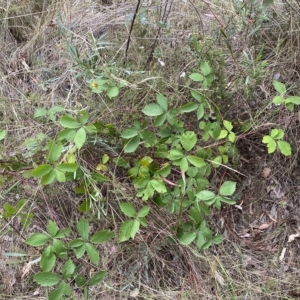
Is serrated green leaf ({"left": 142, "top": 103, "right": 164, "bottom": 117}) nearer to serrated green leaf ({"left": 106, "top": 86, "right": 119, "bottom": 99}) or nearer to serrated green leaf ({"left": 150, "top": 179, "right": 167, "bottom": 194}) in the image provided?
serrated green leaf ({"left": 106, "top": 86, "right": 119, "bottom": 99})

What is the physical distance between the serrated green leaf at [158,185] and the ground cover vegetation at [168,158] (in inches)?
1.1

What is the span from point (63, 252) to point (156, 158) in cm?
59

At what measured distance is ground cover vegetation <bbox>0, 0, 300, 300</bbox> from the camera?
1.78 m

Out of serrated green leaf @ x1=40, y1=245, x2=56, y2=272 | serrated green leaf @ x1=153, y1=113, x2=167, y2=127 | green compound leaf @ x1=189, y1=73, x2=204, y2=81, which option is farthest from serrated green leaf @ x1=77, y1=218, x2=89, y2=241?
green compound leaf @ x1=189, y1=73, x2=204, y2=81

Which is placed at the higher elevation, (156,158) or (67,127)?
(67,127)

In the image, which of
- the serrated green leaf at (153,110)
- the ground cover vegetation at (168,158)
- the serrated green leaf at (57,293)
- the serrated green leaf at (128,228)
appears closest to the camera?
→ the serrated green leaf at (57,293)

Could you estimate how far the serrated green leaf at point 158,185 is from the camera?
5.15 ft

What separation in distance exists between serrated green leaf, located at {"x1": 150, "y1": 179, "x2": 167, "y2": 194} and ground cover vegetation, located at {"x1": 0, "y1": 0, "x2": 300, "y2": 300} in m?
0.03

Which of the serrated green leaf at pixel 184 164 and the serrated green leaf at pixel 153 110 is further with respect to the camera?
the serrated green leaf at pixel 153 110

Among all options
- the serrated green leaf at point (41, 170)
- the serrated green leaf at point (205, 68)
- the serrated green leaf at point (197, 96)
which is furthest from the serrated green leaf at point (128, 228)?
the serrated green leaf at point (205, 68)

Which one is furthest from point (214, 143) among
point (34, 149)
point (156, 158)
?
point (34, 149)

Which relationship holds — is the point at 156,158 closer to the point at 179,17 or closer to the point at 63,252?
the point at 63,252

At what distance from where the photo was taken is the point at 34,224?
6.60 ft

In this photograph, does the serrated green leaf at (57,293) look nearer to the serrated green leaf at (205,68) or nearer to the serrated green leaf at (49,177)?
the serrated green leaf at (49,177)
